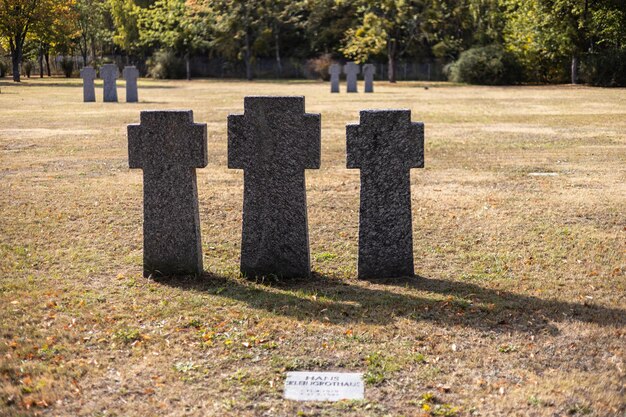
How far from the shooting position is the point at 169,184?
22.9 feet

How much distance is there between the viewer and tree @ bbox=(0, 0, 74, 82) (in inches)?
2073

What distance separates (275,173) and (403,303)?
146 cm

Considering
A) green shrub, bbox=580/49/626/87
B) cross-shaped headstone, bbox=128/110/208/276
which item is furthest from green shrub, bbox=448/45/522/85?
cross-shaped headstone, bbox=128/110/208/276

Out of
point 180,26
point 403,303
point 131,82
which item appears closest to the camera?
point 403,303

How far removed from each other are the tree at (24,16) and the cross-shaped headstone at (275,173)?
50.1 metres

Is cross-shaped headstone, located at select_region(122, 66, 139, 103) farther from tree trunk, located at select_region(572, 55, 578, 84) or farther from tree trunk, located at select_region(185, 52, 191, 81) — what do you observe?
tree trunk, located at select_region(185, 52, 191, 81)

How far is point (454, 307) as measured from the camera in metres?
6.30

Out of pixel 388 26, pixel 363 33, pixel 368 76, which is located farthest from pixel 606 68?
pixel 363 33

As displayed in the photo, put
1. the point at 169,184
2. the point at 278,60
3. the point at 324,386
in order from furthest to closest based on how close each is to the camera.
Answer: the point at 278,60 < the point at 169,184 < the point at 324,386

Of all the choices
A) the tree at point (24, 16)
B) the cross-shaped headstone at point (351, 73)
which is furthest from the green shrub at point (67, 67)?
the cross-shaped headstone at point (351, 73)

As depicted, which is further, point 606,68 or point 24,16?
point 24,16

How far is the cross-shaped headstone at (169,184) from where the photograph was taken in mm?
6875

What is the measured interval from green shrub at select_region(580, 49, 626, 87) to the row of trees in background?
0.19ft

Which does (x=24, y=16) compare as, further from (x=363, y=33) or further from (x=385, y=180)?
(x=385, y=180)
